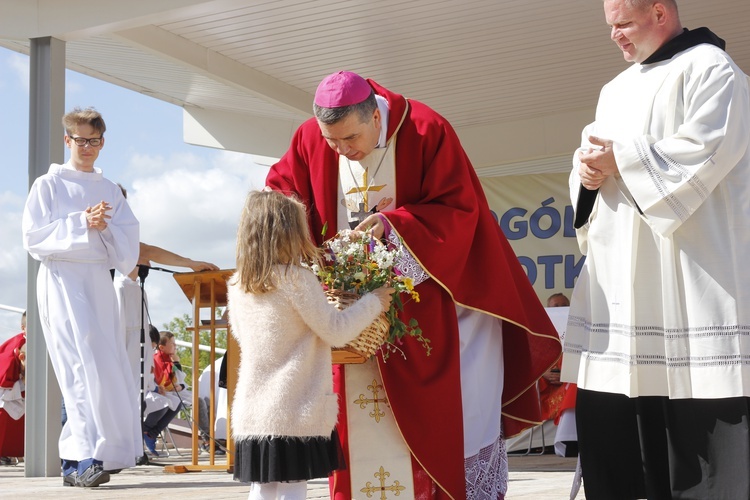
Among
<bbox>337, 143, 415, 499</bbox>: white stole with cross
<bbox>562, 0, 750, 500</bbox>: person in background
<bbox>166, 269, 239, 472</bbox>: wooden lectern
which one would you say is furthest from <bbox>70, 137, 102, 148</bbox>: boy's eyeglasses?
<bbox>562, 0, 750, 500</bbox>: person in background

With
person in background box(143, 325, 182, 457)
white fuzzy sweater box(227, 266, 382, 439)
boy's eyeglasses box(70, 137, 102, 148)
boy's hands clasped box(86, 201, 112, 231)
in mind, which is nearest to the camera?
white fuzzy sweater box(227, 266, 382, 439)

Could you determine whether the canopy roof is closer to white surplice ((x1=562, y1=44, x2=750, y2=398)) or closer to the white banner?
the white banner

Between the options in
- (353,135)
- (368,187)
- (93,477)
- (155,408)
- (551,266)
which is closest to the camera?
(353,135)

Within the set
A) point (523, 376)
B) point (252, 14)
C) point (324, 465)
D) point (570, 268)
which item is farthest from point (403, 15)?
point (324, 465)

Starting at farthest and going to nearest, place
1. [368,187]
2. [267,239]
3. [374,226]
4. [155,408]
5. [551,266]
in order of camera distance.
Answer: [551,266] < [155,408] < [368,187] < [374,226] < [267,239]

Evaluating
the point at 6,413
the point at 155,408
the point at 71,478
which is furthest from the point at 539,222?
the point at 71,478

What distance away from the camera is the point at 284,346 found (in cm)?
397

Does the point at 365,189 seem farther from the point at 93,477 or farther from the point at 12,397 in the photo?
the point at 12,397

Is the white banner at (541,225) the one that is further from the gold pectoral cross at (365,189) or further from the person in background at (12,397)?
the gold pectoral cross at (365,189)

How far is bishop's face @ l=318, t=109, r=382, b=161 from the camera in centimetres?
428

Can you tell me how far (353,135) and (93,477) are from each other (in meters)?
3.35

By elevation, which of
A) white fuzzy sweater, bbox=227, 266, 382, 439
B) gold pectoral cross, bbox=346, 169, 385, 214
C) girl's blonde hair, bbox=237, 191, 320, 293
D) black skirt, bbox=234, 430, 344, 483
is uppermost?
gold pectoral cross, bbox=346, 169, 385, 214

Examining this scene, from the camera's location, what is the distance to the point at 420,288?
4.32 meters

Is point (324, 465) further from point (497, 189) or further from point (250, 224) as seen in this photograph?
point (497, 189)
